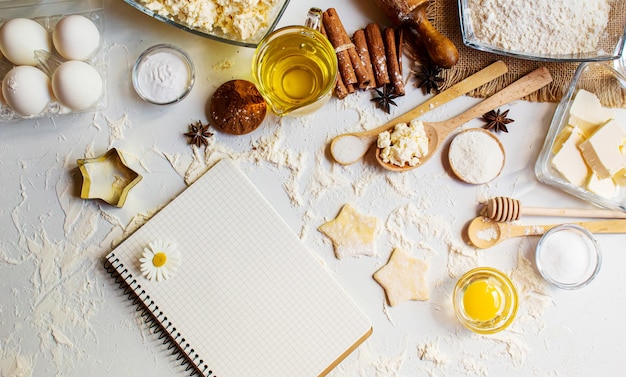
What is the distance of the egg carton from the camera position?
3.81 feet

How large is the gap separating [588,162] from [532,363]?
1.55ft

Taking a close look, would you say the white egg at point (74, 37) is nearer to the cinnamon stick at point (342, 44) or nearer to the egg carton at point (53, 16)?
the egg carton at point (53, 16)

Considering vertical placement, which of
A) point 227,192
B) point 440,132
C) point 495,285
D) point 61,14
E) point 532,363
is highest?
point 61,14

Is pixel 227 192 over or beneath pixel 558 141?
over

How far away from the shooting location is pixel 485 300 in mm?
1144

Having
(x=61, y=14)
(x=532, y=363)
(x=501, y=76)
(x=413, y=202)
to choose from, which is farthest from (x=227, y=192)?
(x=532, y=363)

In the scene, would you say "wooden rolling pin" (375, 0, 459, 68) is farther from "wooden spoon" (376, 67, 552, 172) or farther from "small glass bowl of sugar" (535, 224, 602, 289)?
"small glass bowl of sugar" (535, 224, 602, 289)

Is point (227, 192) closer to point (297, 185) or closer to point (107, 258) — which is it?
point (297, 185)

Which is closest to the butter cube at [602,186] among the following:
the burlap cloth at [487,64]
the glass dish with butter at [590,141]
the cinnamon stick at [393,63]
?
the glass dish with butter at [590,141]

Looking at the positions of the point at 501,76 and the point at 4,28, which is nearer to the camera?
the point at 4,28

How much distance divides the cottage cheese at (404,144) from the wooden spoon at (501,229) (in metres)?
0.20

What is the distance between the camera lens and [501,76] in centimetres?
121

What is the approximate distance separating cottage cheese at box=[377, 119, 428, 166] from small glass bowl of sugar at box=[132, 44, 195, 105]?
1.54 feet

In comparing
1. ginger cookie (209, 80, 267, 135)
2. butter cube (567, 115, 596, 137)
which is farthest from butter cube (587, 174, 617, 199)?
ginger cookie (209, 80, 267, 135)
